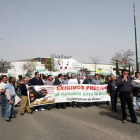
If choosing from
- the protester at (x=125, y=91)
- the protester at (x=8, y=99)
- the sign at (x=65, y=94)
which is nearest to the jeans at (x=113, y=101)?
the sign at (x=65, y=94)

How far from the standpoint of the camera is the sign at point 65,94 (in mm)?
9164

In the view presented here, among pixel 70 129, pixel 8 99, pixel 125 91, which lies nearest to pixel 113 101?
pixel 125 91

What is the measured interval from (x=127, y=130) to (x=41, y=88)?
504 cm

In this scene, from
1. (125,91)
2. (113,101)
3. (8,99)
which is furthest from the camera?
(113,101)

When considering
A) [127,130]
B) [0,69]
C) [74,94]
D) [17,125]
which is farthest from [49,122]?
[0,69]

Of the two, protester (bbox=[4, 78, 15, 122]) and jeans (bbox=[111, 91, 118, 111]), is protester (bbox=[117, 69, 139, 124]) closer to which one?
jeans (bbox=[111, 91, 118, 111])

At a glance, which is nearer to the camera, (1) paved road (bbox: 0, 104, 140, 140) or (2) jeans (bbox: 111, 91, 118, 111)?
(1) paved road (bbox: 0, 104, 140, 140)

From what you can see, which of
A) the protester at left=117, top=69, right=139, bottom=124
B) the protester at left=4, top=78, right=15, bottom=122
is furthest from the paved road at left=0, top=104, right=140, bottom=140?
the protester at left=117, top=69, right=139, bottom=124

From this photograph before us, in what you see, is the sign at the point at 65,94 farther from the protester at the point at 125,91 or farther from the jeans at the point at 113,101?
the protester at the point at 125,91

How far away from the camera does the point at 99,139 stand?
4832 millimetres

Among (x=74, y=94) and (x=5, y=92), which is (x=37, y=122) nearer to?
(x=5, y=92)

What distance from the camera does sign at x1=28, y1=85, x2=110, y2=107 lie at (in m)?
9.16

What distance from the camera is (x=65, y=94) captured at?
9977mm

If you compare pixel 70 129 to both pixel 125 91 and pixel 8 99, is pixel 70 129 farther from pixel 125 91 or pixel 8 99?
pixel 8 99
